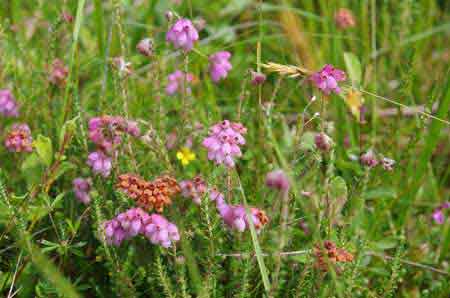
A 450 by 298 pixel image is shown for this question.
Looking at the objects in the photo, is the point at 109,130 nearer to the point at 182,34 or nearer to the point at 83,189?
the point at 83,189

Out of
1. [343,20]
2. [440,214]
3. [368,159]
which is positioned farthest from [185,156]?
[343,20]

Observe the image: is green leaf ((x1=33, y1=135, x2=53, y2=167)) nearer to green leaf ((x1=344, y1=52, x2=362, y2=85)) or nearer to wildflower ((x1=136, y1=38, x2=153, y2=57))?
wildflower ((x1=136, y1=38, x2=153, y2=57))

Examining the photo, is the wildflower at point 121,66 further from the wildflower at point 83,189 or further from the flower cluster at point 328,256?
the flower cluster at point 328,256

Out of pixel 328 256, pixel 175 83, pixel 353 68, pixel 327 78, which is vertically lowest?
pixel 328 256

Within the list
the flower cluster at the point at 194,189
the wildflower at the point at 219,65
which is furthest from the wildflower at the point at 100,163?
the wildflower at the point at 219,65

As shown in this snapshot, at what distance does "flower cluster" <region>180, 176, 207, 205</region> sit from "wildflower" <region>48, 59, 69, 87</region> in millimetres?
823

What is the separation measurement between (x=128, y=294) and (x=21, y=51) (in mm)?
1227

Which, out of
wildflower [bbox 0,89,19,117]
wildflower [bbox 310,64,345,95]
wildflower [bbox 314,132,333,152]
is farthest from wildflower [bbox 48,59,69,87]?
wildflower [bbox 314,132,333,152]

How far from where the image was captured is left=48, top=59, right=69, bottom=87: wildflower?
7.88ft

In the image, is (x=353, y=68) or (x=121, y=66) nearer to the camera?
(x=121, y=66)

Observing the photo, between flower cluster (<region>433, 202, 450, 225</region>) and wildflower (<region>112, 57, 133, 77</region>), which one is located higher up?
wildflower (<region>112, 57, 133, 77</region>)

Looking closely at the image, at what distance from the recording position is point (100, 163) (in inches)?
75.3

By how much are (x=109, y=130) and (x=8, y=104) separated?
0.64m

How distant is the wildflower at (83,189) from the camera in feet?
6.54
